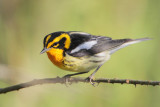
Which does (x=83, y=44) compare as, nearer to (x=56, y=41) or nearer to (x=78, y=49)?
(x=78, y=49)

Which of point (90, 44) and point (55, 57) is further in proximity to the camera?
point (90, 44)

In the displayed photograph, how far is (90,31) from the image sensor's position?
18.2ft

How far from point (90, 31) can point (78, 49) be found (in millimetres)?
1532

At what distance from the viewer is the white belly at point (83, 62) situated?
3891mm

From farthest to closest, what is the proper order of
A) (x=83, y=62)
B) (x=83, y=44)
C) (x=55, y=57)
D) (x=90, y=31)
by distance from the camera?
(x=90, y=31), (x=83, y=44), (x=83, y=62), (x=55, y=57)

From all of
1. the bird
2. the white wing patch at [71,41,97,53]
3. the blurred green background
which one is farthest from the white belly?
the blurred green background

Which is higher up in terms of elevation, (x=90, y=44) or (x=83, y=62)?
(x=90, y=44)

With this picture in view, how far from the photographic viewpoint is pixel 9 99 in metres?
4.36

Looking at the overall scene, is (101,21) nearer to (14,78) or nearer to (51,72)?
(51,72)

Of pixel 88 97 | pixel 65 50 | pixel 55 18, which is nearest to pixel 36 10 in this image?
pixel 55 18

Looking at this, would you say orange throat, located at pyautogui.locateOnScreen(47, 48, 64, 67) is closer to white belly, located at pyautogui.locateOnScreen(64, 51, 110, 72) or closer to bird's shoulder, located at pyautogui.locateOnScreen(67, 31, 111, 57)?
white belly, located at pyautogui.locateOnScreen(64, 51, 110, 72)

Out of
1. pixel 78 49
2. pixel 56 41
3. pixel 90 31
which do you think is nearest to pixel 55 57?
pixel 56 41

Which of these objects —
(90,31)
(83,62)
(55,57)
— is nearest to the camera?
(55,57)

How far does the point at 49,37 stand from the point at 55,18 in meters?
1.86
